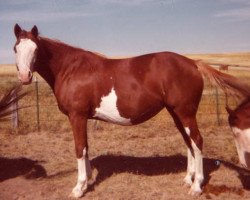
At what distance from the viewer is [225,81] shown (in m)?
5.55

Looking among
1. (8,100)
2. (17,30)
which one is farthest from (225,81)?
(8,100)

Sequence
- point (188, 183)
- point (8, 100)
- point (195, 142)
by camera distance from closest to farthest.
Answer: point (195, 142) → point (188, 183) → point (8, 100)

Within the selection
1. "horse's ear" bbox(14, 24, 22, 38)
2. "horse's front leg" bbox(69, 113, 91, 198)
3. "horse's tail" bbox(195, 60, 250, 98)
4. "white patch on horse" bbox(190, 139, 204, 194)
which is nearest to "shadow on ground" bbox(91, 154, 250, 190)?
"white patch on horse" bbox(190, 139, 204, 194)

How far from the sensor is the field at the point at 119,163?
5.68 metres

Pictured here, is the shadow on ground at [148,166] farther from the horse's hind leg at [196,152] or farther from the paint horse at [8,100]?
the paint horse at [8,100]

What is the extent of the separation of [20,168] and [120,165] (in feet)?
6.54

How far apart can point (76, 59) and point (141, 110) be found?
138 centimetres

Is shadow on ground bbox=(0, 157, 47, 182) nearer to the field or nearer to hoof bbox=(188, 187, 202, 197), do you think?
the field

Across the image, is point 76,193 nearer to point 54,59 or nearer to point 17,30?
point 54,59

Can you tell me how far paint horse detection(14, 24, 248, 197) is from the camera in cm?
544

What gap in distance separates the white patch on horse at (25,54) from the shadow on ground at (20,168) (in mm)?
2388

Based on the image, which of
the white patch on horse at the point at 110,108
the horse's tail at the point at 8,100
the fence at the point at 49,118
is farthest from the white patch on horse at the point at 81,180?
the fence at the point at 49,118

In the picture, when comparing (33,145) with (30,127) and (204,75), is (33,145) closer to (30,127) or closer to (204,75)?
(30,127)

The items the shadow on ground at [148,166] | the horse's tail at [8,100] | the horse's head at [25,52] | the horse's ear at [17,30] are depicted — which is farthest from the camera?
the shadow on ground at [148,166]
